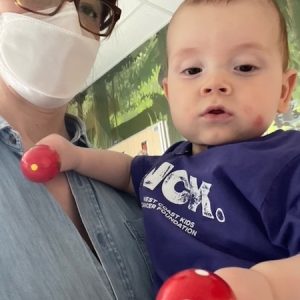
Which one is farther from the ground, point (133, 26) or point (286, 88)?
point (286, 88)

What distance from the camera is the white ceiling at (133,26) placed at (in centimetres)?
261

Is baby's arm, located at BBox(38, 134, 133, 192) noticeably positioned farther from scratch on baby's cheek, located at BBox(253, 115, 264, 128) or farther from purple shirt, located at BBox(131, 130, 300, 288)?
scratch on baby's cheek, located at BBox(253, 115, 264, 128)

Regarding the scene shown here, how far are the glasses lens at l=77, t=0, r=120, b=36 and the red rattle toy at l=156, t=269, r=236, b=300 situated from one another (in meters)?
0.63

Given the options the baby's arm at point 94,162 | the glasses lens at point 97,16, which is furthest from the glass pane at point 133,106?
the baby's arm at point 94,162

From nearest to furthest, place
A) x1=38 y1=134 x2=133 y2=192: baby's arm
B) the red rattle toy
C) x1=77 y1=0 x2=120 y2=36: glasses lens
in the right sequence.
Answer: the red rattle toy < x1=38 y1=134 x2=133 y2=192: baby's arm < x1=77 y1=0 x2=120 y2=36: glasses lens

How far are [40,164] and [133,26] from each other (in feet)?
6.98

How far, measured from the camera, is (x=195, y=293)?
1.30 feet

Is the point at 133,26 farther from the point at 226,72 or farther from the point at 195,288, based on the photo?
the point at 195,288

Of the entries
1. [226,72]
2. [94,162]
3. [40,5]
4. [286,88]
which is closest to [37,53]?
[40,5]

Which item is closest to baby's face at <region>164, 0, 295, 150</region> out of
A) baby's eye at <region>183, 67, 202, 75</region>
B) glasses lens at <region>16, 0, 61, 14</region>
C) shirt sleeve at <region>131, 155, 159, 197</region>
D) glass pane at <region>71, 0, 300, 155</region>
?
baby's eye at <region>183, 67, 202, 75</region>

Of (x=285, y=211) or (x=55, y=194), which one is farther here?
(x=55, y=194)

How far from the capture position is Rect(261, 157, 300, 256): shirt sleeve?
65 cm

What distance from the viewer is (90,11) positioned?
986mm

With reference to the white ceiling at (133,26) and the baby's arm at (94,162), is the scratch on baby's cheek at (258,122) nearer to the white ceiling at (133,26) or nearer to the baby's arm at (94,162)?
the baby's arm at (94,162)
